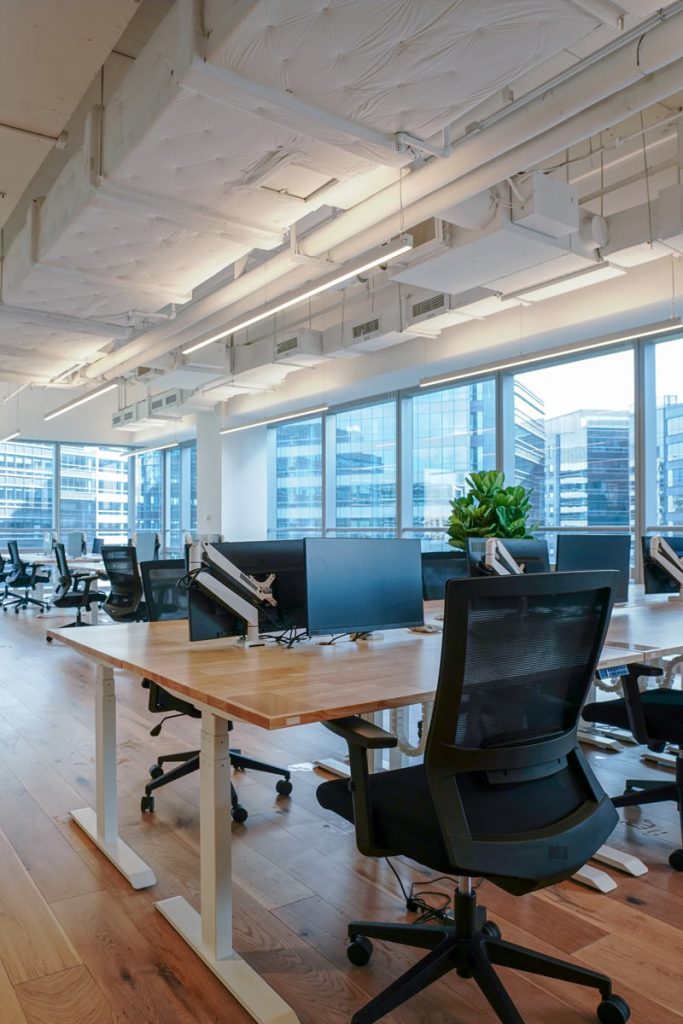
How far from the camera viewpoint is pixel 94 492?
1378 cm

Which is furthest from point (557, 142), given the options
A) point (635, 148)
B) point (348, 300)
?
point (348, 300)

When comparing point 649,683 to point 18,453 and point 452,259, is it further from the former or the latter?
point 18,453

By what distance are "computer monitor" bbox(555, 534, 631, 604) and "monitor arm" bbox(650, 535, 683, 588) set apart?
497mm

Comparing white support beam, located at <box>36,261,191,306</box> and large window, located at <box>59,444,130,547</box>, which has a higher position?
white support beam, located at <box>36,261,191,306</box>

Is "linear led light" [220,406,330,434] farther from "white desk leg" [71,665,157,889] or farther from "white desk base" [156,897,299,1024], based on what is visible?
"white desk base" [156,897,299,1024]

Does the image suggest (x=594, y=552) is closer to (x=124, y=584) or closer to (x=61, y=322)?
(x=124, y=584)

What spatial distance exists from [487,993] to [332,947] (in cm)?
58

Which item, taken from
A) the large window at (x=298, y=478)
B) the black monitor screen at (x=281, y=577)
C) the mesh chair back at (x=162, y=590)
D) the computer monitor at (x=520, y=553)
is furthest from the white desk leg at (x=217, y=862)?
the large window at (x=298, y=478)

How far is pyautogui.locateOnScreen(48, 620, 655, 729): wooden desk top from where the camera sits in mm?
1725

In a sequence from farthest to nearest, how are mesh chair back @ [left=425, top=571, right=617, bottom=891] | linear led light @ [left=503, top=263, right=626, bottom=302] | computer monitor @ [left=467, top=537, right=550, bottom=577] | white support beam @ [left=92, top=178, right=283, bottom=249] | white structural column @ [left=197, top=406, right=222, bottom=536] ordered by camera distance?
white structural column @ [left=197, top=406, right=222, bottom=536], linear led light @ [left=503, top=263, right=626, bottom=302], white support beam @ [left=92, top=178, right=283, bottom=249], computer monitor @ [left=467, top=537, right=550, bottom=577], mesh chair back @ [left=425, top=571, right=617, bottom=891]

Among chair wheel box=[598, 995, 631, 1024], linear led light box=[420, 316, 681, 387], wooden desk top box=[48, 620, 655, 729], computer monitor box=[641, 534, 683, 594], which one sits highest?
linear led light box=[420, 316, 681, 387]

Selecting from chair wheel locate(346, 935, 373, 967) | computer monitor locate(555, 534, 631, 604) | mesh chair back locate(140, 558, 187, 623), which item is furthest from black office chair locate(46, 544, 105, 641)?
chair wheel locate(346, 935, 373, 967)

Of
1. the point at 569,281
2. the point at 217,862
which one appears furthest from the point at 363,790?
the point at 569,281

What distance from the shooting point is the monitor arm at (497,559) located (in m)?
3.08
